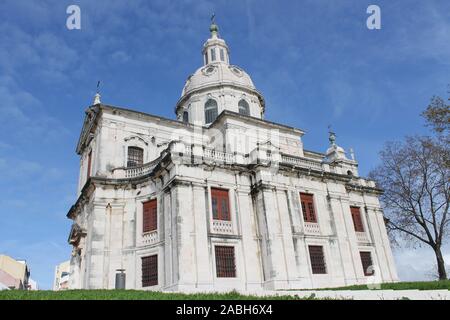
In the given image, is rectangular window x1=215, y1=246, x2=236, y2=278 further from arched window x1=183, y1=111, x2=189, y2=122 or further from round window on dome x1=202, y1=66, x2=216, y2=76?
round window on dome x1=202, y1=66, x2=216, y2=76

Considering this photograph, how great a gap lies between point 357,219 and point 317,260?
19.4ft

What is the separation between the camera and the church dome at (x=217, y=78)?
116 ft

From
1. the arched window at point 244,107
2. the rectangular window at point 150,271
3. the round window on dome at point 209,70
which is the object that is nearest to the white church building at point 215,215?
the rectangular window at point 150,271

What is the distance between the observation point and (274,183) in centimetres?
2338

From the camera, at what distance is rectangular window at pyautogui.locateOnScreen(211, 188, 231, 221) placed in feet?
71.9

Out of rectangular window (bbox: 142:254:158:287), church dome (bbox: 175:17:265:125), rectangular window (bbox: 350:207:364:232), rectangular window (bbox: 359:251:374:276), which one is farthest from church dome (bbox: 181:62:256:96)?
rectangular window (bbox: 142:254:158:287)

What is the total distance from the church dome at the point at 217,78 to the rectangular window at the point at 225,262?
18176mm

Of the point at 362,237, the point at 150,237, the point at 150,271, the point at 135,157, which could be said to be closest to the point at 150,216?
the point at 150,237

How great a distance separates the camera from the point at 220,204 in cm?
2225

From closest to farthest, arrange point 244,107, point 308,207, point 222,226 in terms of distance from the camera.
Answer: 1. point 222,226
2. point 308,207
3. point 244,107

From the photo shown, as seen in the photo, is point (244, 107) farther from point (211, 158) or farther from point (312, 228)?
point (312, 228)

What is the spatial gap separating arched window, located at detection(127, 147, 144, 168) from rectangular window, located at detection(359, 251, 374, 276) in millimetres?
16550
